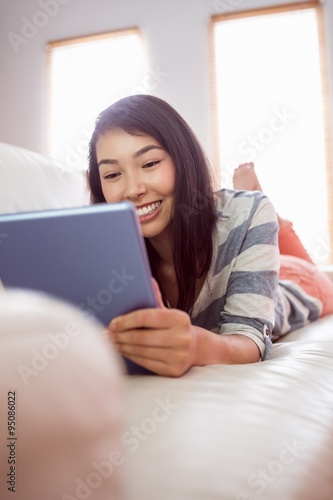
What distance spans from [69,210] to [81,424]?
0.26m

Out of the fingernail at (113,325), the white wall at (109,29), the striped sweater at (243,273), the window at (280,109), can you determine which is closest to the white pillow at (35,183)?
the striped sweater at (243,273)

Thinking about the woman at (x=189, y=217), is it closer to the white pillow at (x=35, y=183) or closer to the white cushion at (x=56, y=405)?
the white pillow at (x=35, y=183)

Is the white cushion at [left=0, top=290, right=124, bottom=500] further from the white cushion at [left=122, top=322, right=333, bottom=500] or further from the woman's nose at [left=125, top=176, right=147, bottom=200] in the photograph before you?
the woman's nose at [left=125, top=176, right=147, bottom=200]

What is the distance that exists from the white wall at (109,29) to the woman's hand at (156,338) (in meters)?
3.22

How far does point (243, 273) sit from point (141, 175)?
27 centimetres

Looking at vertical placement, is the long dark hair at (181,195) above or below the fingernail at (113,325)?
above

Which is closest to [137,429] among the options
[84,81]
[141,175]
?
[141,175]

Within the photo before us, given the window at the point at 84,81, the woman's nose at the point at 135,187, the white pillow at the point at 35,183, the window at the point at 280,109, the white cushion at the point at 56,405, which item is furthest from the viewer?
the window at the point at 84,81

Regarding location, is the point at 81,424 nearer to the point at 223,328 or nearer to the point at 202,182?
the point at 223,328

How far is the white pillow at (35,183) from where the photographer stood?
3.59 feet

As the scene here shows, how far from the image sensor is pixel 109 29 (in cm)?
393

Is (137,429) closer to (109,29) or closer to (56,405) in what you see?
(56,405)

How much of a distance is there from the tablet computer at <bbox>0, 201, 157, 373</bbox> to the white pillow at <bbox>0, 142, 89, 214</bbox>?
1.44 feet

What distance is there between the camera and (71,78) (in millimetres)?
4051
